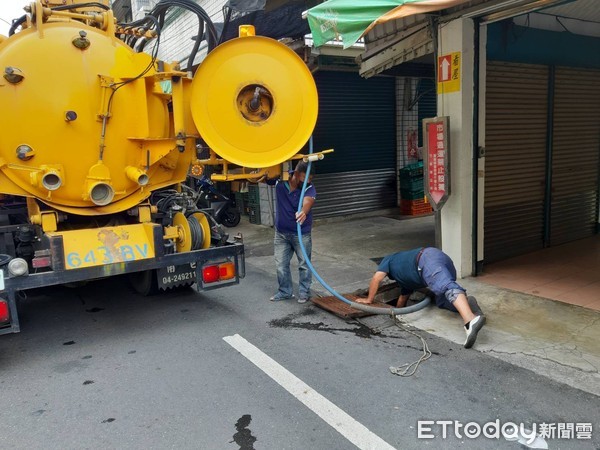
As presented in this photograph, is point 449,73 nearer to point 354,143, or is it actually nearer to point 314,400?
point 314,400

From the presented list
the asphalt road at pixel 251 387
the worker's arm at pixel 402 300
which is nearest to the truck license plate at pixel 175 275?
the asphalt road at pixel 251 387

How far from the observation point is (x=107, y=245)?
14.2ft

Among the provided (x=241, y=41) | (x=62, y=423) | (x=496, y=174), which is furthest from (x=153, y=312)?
(x=496, y=174)

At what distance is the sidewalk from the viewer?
12.4 feet

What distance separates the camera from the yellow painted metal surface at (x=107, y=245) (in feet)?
13.6

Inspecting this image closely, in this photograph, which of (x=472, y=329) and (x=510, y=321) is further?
(x=510, y=321)

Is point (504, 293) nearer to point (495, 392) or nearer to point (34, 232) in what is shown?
point (495, 392)

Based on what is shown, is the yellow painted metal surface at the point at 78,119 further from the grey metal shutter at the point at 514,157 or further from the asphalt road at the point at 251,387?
the grey metal shutter at the point at 514,157

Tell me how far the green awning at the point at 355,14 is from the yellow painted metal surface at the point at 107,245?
2.74 m

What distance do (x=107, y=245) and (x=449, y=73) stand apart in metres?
4.13

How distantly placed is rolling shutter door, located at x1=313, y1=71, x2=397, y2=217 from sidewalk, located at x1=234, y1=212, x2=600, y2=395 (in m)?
2.36

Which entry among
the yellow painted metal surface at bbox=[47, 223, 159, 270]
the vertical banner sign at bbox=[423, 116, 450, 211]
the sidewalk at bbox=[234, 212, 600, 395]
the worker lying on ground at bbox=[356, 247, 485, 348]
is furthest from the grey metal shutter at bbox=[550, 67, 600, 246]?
the yellow painted metal surface at bbox=[47, 223, 159, 270]

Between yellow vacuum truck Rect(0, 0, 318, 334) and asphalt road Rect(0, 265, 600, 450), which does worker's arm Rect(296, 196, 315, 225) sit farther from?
asphalt road Rect(0, 265, 600, 450)

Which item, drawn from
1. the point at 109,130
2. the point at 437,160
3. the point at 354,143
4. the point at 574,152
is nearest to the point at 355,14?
the point at 437,160
